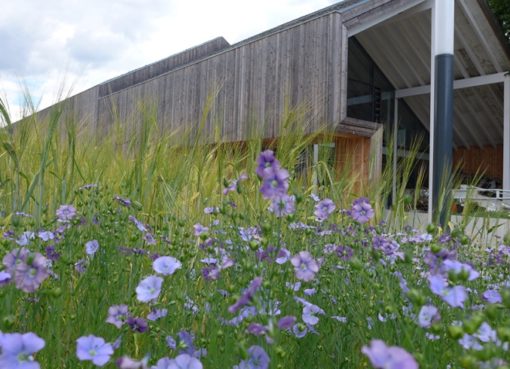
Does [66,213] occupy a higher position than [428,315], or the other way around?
[66,213]

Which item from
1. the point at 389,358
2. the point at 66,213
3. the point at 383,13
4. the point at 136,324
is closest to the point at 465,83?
the point at 383,13

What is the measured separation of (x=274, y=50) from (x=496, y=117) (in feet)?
21.4

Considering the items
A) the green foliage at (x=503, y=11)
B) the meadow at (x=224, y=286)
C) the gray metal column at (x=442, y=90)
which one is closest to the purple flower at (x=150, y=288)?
the meadow at (x=224, y=286)

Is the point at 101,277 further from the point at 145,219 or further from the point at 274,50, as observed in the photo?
the point at 274,50

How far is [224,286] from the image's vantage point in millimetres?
1595

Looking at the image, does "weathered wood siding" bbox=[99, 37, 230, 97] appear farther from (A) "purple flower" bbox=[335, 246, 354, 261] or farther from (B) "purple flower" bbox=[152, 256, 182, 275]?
(B) "purple flower" bbox=[152, 256, 182, 275]

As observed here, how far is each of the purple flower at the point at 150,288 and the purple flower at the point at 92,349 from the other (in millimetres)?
172

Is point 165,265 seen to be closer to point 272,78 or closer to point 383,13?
point 272,78

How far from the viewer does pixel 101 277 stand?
1556 millimetres

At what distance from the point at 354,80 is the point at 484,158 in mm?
5266

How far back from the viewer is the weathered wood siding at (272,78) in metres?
7.88

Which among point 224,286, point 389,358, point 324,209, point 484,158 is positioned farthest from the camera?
point 484,158

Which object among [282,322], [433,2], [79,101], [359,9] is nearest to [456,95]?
[433,2]

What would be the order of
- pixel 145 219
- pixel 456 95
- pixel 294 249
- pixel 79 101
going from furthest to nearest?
pixel 79 101 → pixel 456 95 → pixel 145 219 → pixel 294 249
